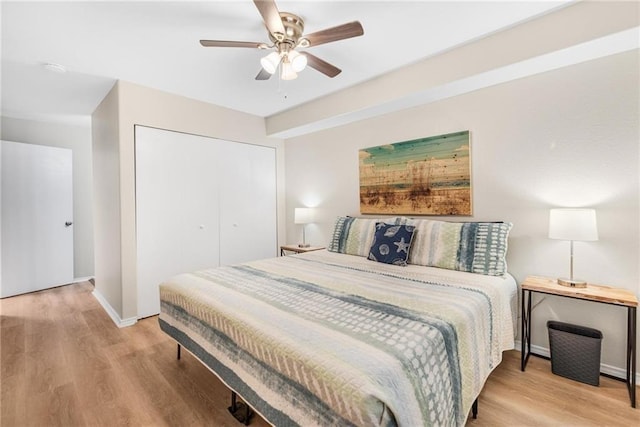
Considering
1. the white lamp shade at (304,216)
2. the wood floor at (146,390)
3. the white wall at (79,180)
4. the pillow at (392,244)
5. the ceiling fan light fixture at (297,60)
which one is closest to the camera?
the wood floor at (146,390)

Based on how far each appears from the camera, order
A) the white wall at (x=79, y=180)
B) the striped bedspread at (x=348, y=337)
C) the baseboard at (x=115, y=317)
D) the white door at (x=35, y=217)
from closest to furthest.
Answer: the striped bedspread at (x=348, y=337), the baseboard at (x=115, y=317), the white door at (x=35, y=217), the white wall at (x=79, y=180)

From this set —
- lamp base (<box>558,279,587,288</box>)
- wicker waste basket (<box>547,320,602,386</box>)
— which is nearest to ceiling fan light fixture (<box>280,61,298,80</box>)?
lamp base (<box>558,279,587,288</box>)

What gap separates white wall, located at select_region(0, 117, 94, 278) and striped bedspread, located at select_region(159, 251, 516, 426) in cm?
361

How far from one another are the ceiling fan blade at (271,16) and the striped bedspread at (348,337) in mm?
1625

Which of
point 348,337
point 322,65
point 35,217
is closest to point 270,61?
point 322,65

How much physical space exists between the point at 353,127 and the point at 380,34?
147 centimetres

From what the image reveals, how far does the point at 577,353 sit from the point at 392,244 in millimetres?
1450

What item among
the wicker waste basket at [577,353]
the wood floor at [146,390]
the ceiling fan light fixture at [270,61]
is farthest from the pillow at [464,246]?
the ceiling fan light fixture at [270,61]

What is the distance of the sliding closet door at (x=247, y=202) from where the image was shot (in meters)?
3.84

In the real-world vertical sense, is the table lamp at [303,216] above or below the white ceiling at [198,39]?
below

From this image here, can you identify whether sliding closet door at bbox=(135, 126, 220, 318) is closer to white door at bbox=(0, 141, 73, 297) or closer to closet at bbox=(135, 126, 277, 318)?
closet at bbox=(135, 126, 277, 318)

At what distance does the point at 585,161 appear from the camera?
2.11 metres

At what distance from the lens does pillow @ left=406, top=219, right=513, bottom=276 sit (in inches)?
87.9

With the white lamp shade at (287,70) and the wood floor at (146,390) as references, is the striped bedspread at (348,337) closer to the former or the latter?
the wood floor at (146,390)
